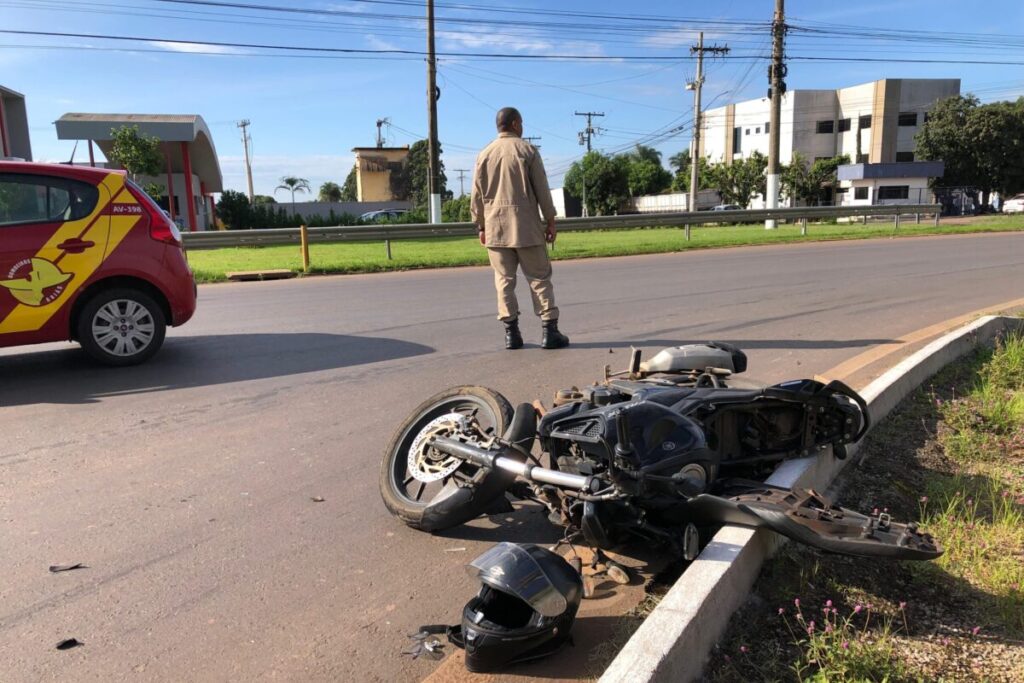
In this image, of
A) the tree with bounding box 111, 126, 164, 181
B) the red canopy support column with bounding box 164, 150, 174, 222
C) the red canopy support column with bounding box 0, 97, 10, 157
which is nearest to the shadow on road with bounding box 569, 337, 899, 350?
the red canopy support column with bounding box 0, 97, 10, 157

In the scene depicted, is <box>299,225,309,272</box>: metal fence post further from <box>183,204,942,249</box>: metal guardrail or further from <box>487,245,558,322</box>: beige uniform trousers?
<box>487,245,558,322</box>: beige uniform trousers

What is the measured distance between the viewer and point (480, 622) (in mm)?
2412

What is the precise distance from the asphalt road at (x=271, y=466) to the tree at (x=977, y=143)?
58.7 meters

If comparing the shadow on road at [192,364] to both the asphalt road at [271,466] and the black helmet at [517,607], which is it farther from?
the black helmet at [517,607]

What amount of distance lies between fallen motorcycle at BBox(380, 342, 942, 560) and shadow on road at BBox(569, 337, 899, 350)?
132 inches

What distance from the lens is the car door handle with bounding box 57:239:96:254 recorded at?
6023mm

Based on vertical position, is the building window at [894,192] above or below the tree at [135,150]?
below

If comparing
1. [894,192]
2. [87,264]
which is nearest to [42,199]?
[87,264]

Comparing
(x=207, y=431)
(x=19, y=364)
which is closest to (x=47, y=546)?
(x=207, y=431)

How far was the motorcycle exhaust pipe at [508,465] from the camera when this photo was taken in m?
2.70

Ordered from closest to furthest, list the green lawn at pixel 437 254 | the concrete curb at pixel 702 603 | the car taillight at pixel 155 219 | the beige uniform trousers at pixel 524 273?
the concrete curb at pixel 702 603 → the car taillight at pixel 155 219 → the beige uniform trousers at pixel 524 273 → the green lawn at pixel 437 254

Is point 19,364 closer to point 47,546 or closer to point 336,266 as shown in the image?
point 47,546

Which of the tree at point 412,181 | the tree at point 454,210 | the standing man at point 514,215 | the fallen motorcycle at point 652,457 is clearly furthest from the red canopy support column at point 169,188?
the fallen motorcycle at point 652,457

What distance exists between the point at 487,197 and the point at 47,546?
15.2 ft
